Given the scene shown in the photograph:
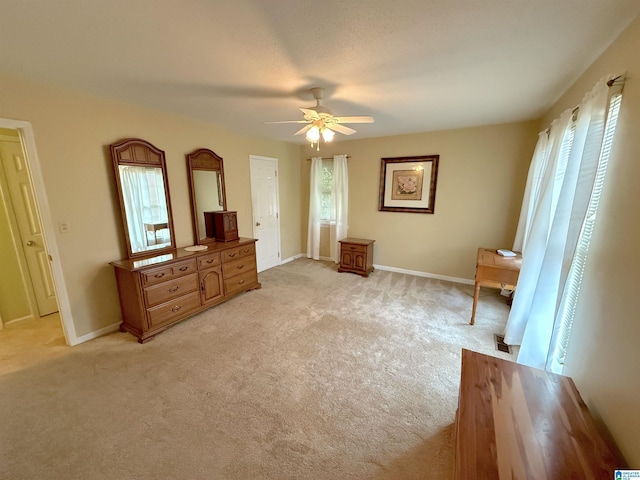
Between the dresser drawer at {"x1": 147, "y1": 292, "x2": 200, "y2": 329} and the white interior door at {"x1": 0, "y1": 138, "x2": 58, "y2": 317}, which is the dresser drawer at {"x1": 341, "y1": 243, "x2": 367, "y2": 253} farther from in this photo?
the white interior door at {"x1": 0, "y1": 138, "x2": 58, "y2": 317}

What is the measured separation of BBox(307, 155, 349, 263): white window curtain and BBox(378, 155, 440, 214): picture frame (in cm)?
72

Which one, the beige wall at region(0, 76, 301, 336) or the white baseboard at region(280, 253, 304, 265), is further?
the white baseboard at region(280, 253, 304, 265)

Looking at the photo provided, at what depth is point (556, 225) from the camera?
6.12 ft

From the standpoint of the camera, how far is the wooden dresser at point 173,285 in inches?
100

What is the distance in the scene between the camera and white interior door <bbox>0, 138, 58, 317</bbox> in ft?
9.18

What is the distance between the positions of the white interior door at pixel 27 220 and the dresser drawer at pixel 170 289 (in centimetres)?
121

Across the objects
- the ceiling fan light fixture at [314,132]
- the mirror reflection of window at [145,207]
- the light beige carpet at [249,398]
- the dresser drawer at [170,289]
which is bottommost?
the light beige carpet at [249,398]

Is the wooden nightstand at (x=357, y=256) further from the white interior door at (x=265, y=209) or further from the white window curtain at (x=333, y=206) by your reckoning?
the white interior door at (x=265, y=209)

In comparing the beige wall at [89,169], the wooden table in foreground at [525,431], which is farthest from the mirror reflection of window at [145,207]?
the wooden table in foreground at [525,431]

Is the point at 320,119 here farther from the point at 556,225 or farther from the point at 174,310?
the point at 174,310

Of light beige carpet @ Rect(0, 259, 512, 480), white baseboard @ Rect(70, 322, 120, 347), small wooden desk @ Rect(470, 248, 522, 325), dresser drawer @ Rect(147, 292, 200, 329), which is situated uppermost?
small wooden desk @ Rect(470, 248, 522, 325)

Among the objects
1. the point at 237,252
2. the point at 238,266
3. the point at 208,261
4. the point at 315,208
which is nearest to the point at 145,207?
the point at 208,261

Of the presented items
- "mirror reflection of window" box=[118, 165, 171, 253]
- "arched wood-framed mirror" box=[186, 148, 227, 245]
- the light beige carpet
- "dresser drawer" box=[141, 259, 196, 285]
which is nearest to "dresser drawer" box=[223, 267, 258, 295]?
the light beige carpet

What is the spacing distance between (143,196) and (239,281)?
1.60 m
